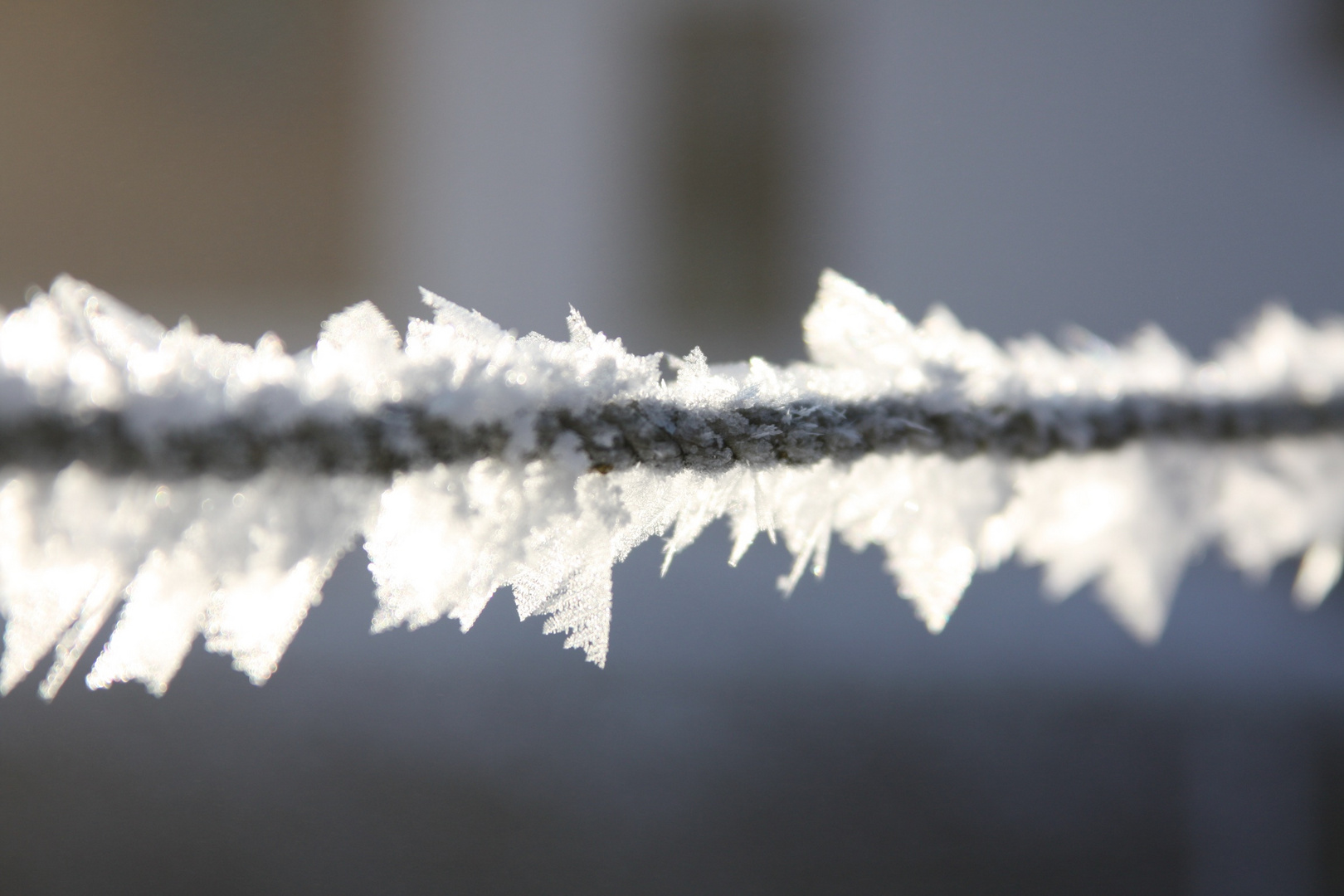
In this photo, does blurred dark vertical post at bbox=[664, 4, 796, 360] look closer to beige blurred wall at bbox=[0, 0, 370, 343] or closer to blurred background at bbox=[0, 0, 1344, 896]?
blurred background at bbox=[0, 0, 1344, 896]

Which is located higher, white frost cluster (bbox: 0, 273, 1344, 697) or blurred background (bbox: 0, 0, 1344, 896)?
blurred background (bbox: 0, 0, 1344, 896)

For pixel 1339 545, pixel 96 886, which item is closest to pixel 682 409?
pixel 1339 545

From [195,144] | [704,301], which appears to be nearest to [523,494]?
[704,301]

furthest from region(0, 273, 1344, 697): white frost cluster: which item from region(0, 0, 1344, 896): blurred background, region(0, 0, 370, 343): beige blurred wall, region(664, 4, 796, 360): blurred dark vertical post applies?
region(0, 0, 370, 343): beige blurred wall

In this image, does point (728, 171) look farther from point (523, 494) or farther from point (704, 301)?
point (523, 494)

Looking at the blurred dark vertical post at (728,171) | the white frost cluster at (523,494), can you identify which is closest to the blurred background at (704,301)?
the blurred dark vertical post at (728,171)

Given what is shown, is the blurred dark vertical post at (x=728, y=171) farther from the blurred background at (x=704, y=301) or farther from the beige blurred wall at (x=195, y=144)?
the beige blurred wall at (x=195, y=144)

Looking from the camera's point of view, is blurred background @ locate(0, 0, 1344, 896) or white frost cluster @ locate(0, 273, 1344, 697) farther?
blurred background @ locate(0, 0, 1344, 896)
